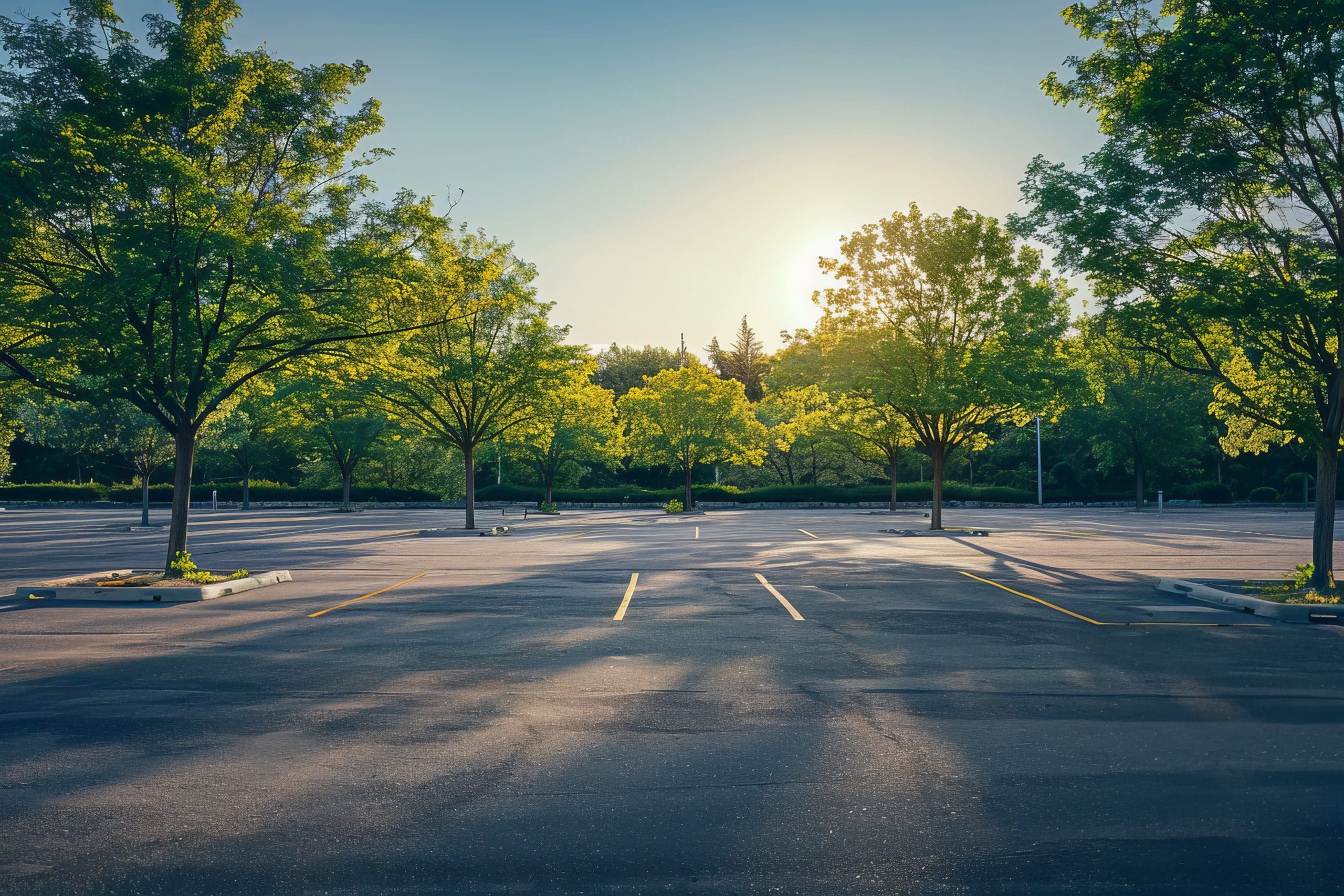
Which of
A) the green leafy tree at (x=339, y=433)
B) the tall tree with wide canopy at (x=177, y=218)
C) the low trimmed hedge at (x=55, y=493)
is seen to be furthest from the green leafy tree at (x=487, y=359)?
the low trimmed hedge at (x=55, y=493)

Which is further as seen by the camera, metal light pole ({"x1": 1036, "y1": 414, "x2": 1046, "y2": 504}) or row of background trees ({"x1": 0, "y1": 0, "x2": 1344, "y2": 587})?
metal light pole ({"x1": 1036, "y1": 414, "x2": 1046, "y2": 504})

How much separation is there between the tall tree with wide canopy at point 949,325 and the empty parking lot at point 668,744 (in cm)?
1622

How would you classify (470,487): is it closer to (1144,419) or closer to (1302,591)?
(1302,591)

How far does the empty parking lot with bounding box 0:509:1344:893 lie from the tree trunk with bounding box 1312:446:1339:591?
223 centimetres

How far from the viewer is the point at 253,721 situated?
6.80 m

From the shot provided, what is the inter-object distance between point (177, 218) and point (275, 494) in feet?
189

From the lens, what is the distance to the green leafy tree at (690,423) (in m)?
54.7

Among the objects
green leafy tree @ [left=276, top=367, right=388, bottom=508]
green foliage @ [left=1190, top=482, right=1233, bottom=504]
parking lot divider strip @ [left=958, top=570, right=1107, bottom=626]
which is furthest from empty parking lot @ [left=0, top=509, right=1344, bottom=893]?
green foliage @ [left=1190, top=482, right=1233, bottom=504]

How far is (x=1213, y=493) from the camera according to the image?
60.0 m

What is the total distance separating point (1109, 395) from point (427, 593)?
53913 millimetres

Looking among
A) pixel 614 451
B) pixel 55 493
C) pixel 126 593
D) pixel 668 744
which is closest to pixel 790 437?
pixel 614 451

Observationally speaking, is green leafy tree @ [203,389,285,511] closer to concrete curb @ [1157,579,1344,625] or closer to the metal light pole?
concrete curb @ [1157,579,1344,625]

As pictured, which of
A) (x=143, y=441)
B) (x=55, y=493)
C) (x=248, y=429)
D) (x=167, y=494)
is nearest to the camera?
(x=143, y=441)

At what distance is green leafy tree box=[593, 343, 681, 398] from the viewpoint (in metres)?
97.4
